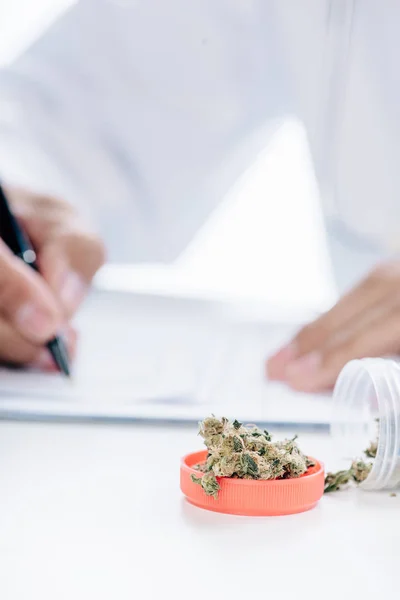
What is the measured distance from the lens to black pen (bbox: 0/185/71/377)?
0.99 metres

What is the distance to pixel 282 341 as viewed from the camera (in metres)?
1.20

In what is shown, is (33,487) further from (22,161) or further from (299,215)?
(299,215)

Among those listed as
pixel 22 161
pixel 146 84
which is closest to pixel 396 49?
pixel 146 84

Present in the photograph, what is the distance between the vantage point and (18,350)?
3.35 feet

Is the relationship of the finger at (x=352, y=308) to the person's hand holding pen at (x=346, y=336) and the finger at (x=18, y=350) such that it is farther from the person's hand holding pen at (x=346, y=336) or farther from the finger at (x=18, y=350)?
the finger at (x=18, y=350)

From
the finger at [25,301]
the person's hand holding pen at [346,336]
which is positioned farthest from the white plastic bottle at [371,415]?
the finger at [25,301]

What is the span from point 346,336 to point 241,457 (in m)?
0.57

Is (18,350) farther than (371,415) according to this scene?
Yes

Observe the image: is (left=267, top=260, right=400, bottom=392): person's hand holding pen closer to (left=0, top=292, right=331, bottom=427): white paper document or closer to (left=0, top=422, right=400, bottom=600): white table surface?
(left=0, top=292, right=331, bottom=427): white paper document

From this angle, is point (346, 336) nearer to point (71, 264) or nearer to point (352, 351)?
point (352, 351)

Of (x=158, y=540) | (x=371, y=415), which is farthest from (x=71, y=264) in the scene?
(x=158, y=540)

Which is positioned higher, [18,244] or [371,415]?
[18,244]

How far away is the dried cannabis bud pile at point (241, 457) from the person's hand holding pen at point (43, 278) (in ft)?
1.35

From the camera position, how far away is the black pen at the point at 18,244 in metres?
0.99
